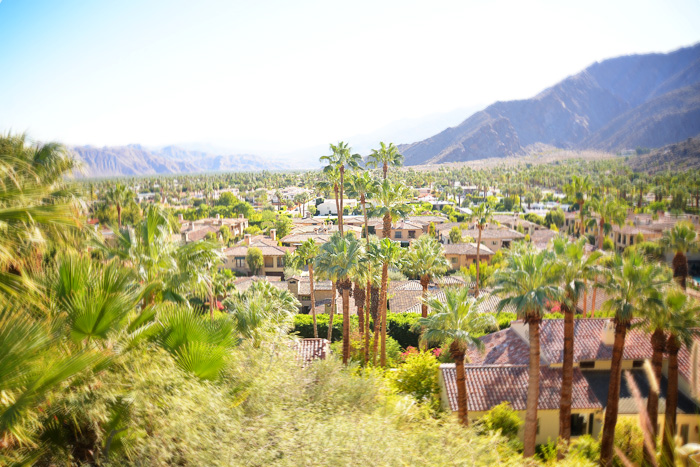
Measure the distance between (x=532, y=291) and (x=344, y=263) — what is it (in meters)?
9.18

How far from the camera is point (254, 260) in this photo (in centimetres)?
5028

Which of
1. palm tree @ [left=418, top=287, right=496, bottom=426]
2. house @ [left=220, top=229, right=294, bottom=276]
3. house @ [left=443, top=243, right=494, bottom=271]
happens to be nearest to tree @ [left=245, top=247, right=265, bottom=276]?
house @ [left=220, top=229, right=294, bottom=276]

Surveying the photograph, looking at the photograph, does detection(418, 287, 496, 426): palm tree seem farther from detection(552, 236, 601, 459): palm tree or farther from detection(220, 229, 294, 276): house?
detection(220, 229, 294, 276): house

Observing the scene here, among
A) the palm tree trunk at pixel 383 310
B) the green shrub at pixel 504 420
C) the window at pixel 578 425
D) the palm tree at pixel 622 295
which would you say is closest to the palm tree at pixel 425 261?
the palm tree trunk at pixel 383 310

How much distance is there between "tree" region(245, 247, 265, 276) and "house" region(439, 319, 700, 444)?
31.6 m

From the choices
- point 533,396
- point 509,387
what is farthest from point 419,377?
point 533,396

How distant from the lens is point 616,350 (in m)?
16.6

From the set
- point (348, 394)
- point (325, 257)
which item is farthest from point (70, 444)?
point (325, 257)

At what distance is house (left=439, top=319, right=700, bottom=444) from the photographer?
18.6 meters

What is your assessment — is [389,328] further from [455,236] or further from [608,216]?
[608,216]

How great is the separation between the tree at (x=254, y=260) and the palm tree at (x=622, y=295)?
38580mm

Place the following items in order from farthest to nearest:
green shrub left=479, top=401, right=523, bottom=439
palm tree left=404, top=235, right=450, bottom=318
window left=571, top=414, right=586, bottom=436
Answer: palm tree left=404, top=235, right=450, bottom=318 → window left=571, top=414, right=586, bottom=436 → green shrub left=479, top=401, right=523, bottom=439

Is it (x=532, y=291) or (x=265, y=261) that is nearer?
(x=532, y=291)

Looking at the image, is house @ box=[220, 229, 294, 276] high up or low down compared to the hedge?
up
